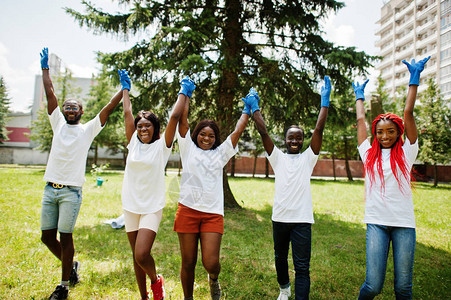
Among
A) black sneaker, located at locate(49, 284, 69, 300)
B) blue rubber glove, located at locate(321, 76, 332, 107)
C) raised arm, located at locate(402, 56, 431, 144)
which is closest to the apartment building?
blue rubber glove, located at locate(321, 76, 332, 107)

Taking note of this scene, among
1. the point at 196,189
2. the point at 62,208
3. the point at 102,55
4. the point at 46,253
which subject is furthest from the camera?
the point at 102,55

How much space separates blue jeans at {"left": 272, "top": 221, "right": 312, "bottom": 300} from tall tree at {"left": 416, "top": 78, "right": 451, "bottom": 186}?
20.7 metres

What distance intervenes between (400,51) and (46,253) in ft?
210

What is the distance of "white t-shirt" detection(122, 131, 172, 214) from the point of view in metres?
2.89

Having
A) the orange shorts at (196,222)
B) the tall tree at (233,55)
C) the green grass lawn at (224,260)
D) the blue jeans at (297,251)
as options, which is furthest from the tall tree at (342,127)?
the orange shorts at (196,222)

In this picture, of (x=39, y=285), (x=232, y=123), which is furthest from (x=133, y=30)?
(x=39, y=285)

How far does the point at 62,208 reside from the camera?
3.12m

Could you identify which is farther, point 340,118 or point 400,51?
point 400,51

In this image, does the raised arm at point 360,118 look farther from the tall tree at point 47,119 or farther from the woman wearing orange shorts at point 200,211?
the tall tree at point 47,119

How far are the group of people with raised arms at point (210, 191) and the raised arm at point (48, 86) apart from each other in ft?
0.05

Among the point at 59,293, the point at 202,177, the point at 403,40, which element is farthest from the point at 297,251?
the point at 403,40

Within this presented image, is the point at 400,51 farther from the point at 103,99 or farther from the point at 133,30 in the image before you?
the point at 133,30

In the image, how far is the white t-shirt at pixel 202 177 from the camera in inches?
113

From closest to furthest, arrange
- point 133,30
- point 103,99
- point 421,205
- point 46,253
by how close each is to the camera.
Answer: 1. point 46,253
2. point 133,30
3. point 421,205
4. point 103,99
